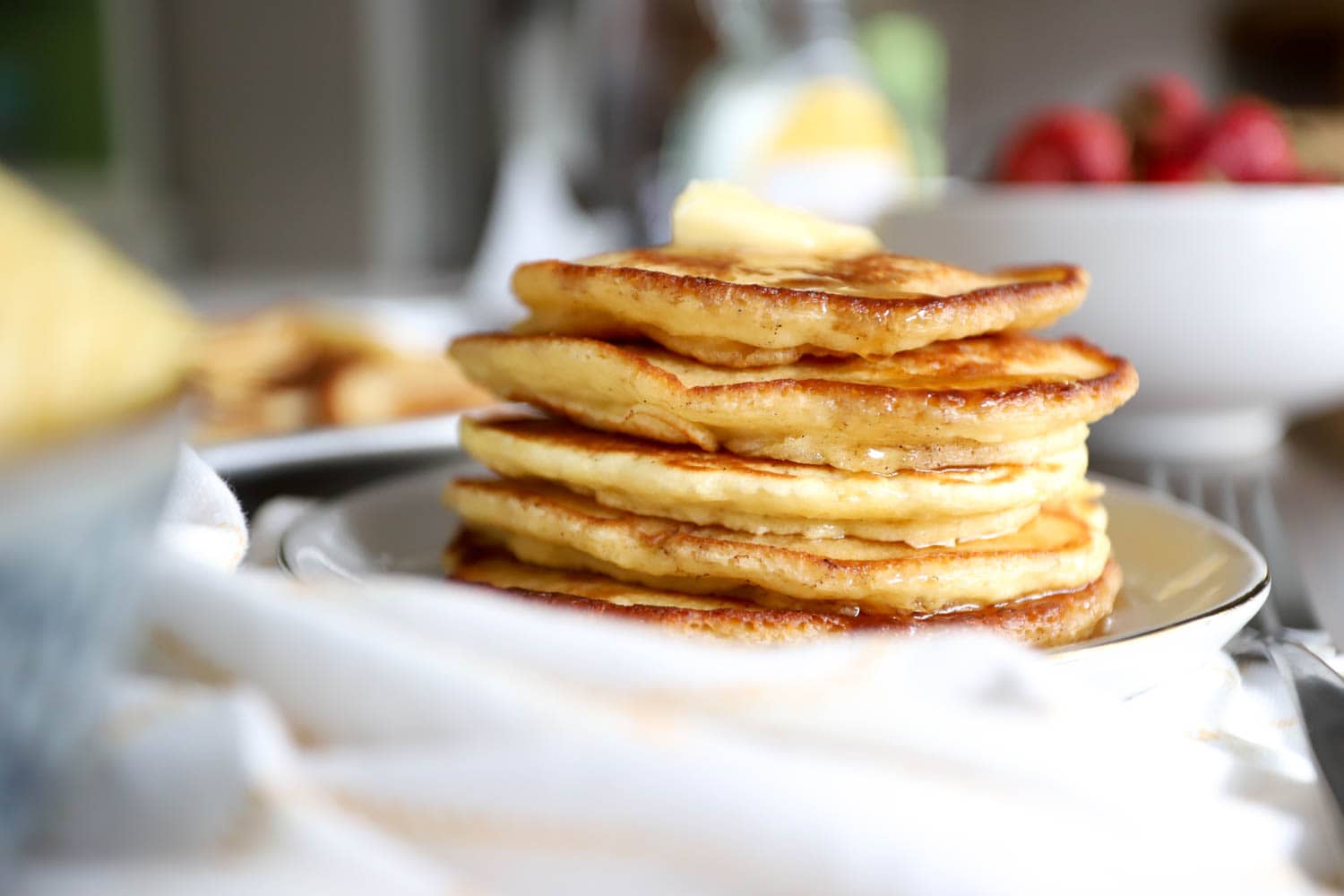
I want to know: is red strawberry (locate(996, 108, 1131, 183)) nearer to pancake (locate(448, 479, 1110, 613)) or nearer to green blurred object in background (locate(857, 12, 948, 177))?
pancake (locate(448, 479, 1110, 613))

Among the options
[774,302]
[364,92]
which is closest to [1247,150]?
[774,302]

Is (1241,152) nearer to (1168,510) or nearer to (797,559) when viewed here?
(1168,510)

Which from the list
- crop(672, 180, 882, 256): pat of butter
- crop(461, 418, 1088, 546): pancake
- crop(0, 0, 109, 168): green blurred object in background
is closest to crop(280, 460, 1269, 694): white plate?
crop(461, 418, 1088, 546): pancake

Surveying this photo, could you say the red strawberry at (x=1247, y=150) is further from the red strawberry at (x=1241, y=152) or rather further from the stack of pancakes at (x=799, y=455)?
the stack of pancakes at (x=799, y=455)

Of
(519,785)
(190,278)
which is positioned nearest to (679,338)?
(519,785)

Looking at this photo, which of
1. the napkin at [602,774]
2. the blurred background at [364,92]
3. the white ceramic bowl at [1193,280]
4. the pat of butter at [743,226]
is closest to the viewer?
the napkin at [602,774]

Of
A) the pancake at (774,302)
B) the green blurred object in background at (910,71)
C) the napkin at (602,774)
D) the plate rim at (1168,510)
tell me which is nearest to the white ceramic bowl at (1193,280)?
the plate rim at (1168,510)
